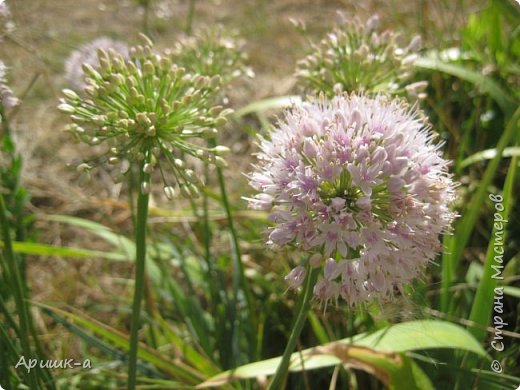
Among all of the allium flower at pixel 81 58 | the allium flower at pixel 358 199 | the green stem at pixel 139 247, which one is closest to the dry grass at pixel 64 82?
the allium flower at pixel 81 58

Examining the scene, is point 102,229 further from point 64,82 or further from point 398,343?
point 64,82

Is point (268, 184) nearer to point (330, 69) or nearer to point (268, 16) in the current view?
point (330, 69)

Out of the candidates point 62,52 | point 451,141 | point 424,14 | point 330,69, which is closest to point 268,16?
point 62,52

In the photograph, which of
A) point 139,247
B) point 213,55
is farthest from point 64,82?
point 139,247

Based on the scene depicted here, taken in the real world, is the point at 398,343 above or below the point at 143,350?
above

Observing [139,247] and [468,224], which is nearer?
[139,247]

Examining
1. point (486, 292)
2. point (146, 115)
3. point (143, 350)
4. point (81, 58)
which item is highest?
point (81, 58)

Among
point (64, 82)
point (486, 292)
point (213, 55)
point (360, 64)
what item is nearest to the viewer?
point (486, 292)

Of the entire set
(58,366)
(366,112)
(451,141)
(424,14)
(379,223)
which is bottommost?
(58,366)
